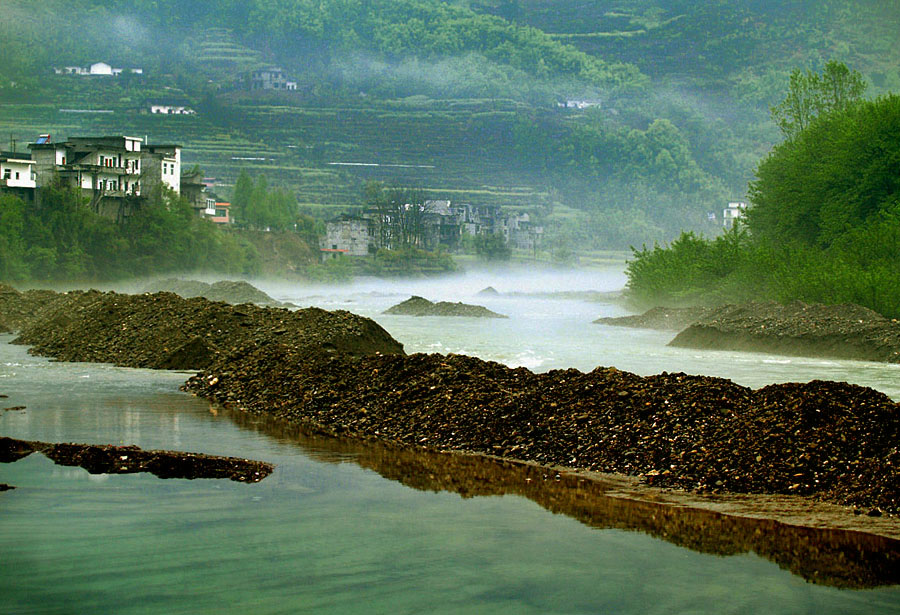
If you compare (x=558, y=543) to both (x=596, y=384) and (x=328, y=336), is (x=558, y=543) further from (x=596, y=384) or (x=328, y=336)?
(x=328, y=336)

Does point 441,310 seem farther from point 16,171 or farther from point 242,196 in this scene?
point 242,196

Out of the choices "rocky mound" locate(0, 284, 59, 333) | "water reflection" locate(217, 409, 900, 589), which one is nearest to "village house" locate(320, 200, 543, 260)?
"rocky mound" locate(0, 284, 59, 333)

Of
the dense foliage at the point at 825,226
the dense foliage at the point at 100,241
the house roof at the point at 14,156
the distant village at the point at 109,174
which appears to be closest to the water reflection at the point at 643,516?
the dense foliage at the point at 825,226

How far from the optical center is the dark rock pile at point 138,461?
11.1 metres

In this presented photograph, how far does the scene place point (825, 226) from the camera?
44531 mm

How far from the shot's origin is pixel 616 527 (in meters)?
8.93

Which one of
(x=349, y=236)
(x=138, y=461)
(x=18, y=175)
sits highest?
(x=18, y=175)

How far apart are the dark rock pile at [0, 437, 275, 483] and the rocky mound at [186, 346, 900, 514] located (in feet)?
8.86

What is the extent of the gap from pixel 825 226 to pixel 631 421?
1398 inches

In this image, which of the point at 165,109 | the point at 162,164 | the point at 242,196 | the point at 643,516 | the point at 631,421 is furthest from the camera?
the point at 165,109

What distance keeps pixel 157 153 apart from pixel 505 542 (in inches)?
3853

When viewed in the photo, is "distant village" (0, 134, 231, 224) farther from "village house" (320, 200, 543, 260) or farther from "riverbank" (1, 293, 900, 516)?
"riverbank" (1, 293, 900, 516)

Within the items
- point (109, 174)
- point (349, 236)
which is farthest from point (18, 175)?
point (349, 236)

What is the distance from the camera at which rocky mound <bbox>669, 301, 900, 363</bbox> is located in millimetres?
30312
